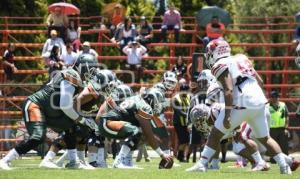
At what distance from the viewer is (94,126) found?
1512cm

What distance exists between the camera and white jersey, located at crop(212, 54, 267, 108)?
12.5 metres

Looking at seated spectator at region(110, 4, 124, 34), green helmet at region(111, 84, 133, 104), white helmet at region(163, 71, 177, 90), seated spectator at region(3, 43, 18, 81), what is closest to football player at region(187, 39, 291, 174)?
green helmet at region(111, 84, 133, 104)

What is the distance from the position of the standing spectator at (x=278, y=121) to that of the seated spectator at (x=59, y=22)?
694cm

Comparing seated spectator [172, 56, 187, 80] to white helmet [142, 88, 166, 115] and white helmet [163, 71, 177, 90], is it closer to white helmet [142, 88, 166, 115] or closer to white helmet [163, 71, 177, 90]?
white helmet [163, 71, 177, 90]

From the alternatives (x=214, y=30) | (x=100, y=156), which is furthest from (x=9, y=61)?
(x=100, y=156)

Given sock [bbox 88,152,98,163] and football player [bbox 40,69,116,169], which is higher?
football player [bbox 40,69,116,169]

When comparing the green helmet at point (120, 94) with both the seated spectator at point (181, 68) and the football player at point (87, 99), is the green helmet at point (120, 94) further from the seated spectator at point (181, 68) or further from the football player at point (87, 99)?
the seated spectator at point (181, 68)

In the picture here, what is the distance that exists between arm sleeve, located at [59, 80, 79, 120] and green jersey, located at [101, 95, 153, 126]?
124cm

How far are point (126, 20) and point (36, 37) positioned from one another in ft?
24.2

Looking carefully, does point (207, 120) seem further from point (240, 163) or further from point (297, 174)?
point (240, 163)

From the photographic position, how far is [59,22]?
25.2m

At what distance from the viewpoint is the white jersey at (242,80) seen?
1247 cm

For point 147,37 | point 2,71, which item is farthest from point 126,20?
point 2,71

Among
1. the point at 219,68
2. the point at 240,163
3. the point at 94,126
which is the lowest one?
the point at 240,163
